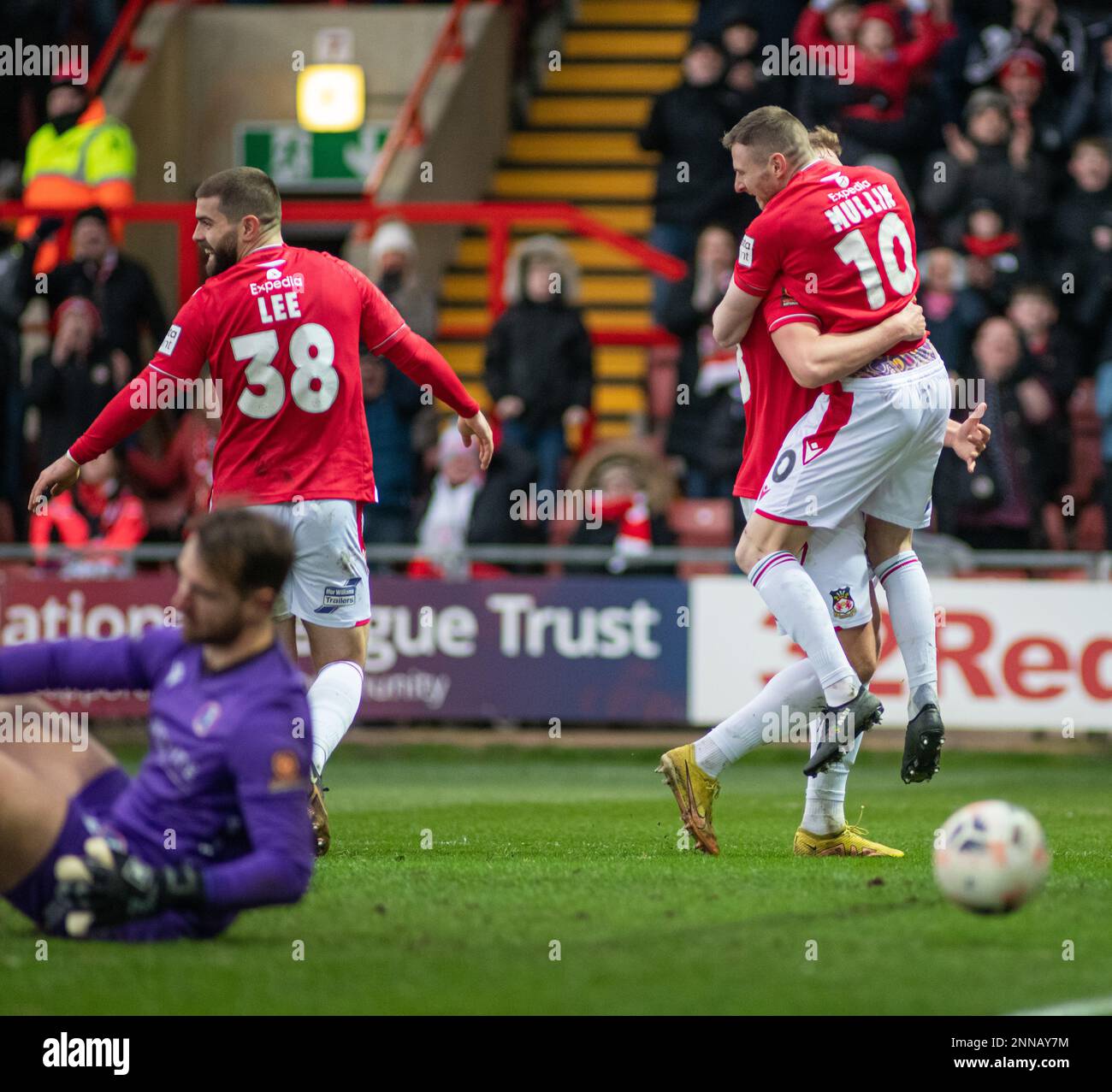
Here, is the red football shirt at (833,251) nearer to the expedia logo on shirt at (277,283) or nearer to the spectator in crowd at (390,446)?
the expedia logo on shirt at (277,283)

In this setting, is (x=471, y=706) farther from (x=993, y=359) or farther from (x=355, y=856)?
(x=355, y=856)

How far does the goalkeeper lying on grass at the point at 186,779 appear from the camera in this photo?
4.95m

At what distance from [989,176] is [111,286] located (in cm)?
634

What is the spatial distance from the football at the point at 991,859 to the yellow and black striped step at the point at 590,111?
1493cm

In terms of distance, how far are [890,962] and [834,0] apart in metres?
12.7

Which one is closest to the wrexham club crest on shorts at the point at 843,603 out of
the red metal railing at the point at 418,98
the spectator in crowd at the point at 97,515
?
the spectator in crowd at the point at 97,515

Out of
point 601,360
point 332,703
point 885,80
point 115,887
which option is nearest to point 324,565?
point 332,703

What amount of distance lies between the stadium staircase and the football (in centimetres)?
1210

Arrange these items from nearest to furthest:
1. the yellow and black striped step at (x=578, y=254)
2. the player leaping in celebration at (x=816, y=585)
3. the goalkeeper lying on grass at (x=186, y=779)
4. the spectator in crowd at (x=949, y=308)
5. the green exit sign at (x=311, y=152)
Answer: the goalkeeper lying on grass at (x=186, y=779) → the player leaping in celebration at (x=816, y=585) → the spectator in crowd at (x=949, y=308) → the yellow and black striped step at (x=578, y=254) → the green exit sign at (x=311, y=152)

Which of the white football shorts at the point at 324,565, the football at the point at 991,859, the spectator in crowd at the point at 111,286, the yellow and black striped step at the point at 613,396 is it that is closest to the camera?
the football at the point at 991,859

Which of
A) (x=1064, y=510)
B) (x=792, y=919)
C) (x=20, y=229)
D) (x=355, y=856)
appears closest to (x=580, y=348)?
(x=1064, y=510)

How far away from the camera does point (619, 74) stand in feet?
66.7

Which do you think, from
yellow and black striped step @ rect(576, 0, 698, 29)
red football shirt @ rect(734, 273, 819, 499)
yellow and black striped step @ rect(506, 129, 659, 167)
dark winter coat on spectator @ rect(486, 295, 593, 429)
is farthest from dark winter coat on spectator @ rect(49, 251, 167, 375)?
red football shirt @ rect(734, 273, 819, 499)

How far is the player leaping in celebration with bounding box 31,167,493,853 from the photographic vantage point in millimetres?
7516
